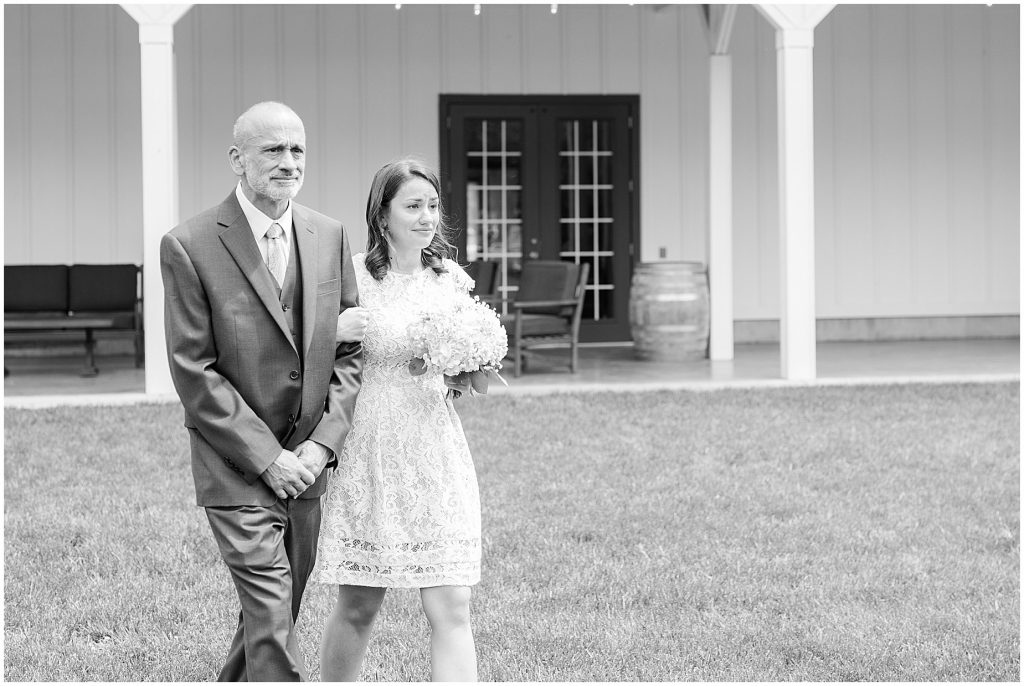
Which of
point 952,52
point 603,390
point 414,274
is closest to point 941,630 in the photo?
point 414,274

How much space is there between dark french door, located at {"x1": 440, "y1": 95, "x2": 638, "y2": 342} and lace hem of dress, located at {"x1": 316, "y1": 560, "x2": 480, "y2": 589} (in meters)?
10.4

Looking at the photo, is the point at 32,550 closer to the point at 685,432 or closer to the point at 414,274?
the point at 414,274

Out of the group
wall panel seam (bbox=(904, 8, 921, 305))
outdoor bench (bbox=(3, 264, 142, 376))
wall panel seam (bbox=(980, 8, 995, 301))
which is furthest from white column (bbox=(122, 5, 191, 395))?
wall panel seam (bbox=(980, 8, 995, 301))

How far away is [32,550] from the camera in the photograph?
530 centimetres

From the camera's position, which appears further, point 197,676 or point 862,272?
point 862,272

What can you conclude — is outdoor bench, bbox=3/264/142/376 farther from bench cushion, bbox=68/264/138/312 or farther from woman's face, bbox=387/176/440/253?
woman's face, bbox=387/176/440/253

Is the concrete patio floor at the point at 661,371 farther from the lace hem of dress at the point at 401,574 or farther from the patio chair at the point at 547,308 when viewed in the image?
the lace hem of dress at the point at 401,574

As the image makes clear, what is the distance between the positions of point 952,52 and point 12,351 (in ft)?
33.4

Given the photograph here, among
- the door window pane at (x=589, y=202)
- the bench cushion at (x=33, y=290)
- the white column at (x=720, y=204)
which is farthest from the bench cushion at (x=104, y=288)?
the white column at (x=720, y=204)

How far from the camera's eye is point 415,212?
3.26 meters

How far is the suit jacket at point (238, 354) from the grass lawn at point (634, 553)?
1.23 m

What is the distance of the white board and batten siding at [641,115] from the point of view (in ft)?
42.6

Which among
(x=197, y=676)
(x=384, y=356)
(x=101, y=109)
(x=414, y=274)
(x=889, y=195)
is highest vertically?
(x=101, y=109)

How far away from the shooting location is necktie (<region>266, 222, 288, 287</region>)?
9.69ft
